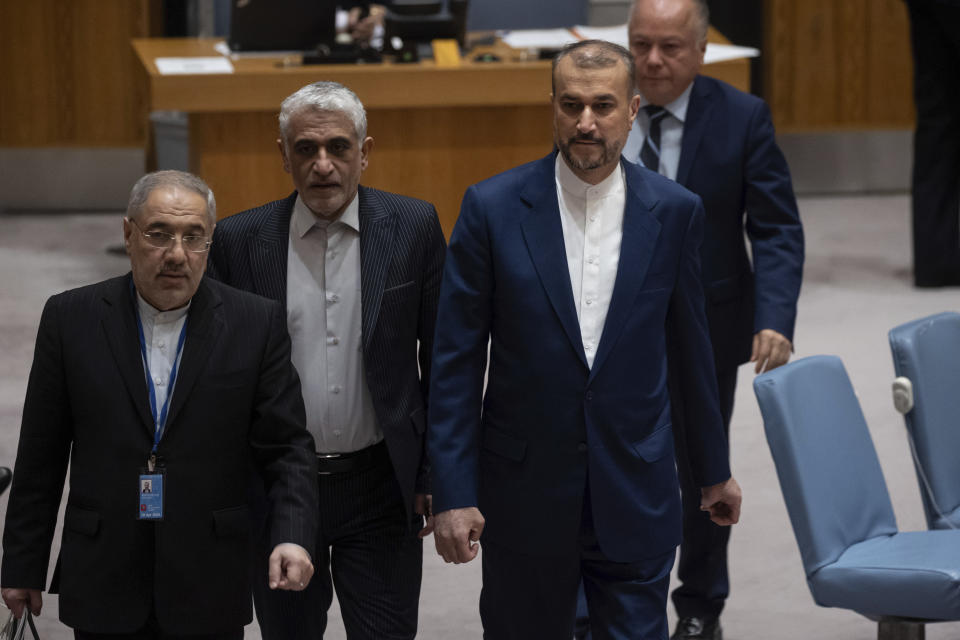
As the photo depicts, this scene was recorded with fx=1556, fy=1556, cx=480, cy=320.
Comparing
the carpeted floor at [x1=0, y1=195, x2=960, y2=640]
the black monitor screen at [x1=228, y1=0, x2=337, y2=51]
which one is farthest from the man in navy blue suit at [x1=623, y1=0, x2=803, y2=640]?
the black monitor screen at [x1=228, y1=0, x2=337, y2=51]

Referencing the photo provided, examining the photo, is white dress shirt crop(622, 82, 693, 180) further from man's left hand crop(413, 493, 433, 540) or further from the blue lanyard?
the blue lanyard

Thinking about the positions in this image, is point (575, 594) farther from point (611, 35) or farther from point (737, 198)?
point (611, 35)

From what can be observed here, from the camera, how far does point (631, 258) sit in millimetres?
2809

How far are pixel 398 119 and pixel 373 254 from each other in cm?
365

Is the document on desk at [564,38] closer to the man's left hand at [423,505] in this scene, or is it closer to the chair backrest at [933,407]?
the chair backrest at [933,407]

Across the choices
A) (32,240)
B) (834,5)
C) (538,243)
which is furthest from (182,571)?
(834,5)

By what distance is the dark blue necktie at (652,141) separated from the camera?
12.3ft

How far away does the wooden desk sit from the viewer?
6.25 meters

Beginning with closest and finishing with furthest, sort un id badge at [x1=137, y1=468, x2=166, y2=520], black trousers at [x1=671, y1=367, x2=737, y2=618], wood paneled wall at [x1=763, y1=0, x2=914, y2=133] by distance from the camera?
un id badge at [x1=137, y1=468, x2=166, y2=520]
black trousers at [x1=671, y1=367, x2=737, y2=618]
wood paneled wall at [x1=763, y1=0, x2=914, y2=133]

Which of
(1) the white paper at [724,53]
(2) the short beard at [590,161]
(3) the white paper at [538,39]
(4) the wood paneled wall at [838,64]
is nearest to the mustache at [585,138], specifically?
(2) the short beard at [590,161]

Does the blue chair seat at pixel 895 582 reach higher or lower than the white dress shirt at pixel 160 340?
lower

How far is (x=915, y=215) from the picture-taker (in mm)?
7809

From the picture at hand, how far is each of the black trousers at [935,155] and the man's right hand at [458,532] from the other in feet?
17.8

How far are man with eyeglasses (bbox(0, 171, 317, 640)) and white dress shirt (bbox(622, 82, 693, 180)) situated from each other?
4.48 ft
